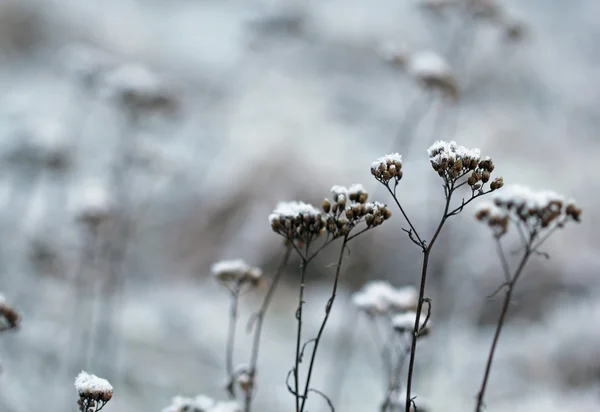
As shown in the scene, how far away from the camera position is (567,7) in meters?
15.5

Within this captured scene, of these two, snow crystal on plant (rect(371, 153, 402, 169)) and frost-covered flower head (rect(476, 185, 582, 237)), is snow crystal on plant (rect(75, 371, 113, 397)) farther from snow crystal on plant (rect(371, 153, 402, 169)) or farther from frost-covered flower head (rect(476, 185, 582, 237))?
frost-covered flower head (rect(476, 185, 582, 237))

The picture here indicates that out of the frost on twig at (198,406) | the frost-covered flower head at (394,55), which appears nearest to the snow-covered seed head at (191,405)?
the frost on twig at (198,406)

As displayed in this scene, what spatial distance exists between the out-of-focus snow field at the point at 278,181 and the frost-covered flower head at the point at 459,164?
1.51 m

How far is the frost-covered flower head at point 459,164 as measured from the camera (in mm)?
2125

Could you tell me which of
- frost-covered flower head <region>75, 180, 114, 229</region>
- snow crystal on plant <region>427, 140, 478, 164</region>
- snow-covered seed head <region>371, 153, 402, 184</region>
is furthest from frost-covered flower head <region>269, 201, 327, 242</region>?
frost-covered flower head <region>75, 180, 114, 229</region>

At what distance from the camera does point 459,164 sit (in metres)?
2.14

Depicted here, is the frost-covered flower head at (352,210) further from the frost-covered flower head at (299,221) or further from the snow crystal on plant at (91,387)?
the snow crystal on plant at (91,387)

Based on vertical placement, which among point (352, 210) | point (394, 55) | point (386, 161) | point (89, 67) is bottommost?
point (352, 210)

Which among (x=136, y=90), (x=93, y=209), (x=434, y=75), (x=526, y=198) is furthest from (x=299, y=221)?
(x=136, y=90)

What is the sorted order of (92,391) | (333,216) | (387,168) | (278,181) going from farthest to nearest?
(278,181), (333,216), (387,168), (92,391)

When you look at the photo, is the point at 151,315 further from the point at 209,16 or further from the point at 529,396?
the point at 209,16

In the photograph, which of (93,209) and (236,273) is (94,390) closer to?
(236,273)

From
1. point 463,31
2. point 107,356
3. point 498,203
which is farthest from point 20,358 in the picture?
Answer: point 463,31

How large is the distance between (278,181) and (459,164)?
7.85m
